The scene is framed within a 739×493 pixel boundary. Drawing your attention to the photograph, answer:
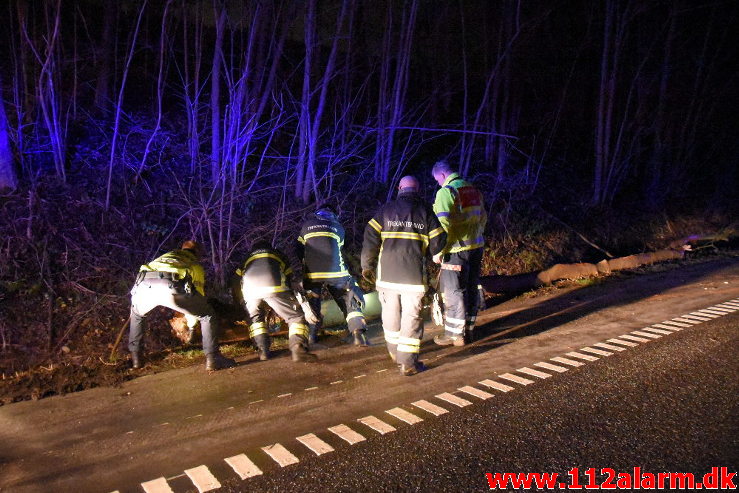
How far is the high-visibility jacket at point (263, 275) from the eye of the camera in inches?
208

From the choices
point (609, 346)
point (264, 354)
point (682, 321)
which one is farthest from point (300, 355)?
point (682, 321)

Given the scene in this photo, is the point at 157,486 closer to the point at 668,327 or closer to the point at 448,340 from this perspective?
the point at 448,340

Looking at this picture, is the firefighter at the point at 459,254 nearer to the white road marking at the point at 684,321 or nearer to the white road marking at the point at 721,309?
the white road marking at the point at 684,321

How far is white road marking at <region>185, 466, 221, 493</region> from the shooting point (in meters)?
2.93

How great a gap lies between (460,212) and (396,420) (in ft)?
8.81

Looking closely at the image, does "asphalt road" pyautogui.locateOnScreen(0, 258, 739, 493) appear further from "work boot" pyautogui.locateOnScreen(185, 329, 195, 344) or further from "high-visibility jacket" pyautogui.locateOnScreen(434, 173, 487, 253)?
"high-visibility jacket" pyautogui.locateOnScreen(434, 173, 487, 253)

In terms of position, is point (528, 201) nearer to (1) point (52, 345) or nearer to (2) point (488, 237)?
Answer: (2) point (488, 237)

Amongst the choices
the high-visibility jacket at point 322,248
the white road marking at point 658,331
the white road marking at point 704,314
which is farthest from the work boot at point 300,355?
the white road marking at point 704,314

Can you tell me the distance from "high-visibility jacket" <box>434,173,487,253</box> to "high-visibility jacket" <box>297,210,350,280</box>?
4.00ft

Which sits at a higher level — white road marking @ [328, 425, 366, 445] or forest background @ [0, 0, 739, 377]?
forest background @ [0, 0, 739, 377]

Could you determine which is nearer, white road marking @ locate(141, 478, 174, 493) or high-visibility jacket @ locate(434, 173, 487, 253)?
white road marking @ locate(141, 478, 174, 493)

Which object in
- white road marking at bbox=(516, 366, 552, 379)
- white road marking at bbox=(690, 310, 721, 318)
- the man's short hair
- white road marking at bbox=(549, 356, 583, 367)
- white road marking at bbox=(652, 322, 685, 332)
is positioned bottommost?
white road marking at bbox=(516, 366, 552, 379)

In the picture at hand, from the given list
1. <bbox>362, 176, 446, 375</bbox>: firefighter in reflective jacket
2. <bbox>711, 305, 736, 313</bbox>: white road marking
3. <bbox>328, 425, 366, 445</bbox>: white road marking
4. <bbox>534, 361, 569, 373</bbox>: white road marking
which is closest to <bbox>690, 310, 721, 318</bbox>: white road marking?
<bbox>711, 305, 736, 313</bbox>: white road marking

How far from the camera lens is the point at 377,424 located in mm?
3670
